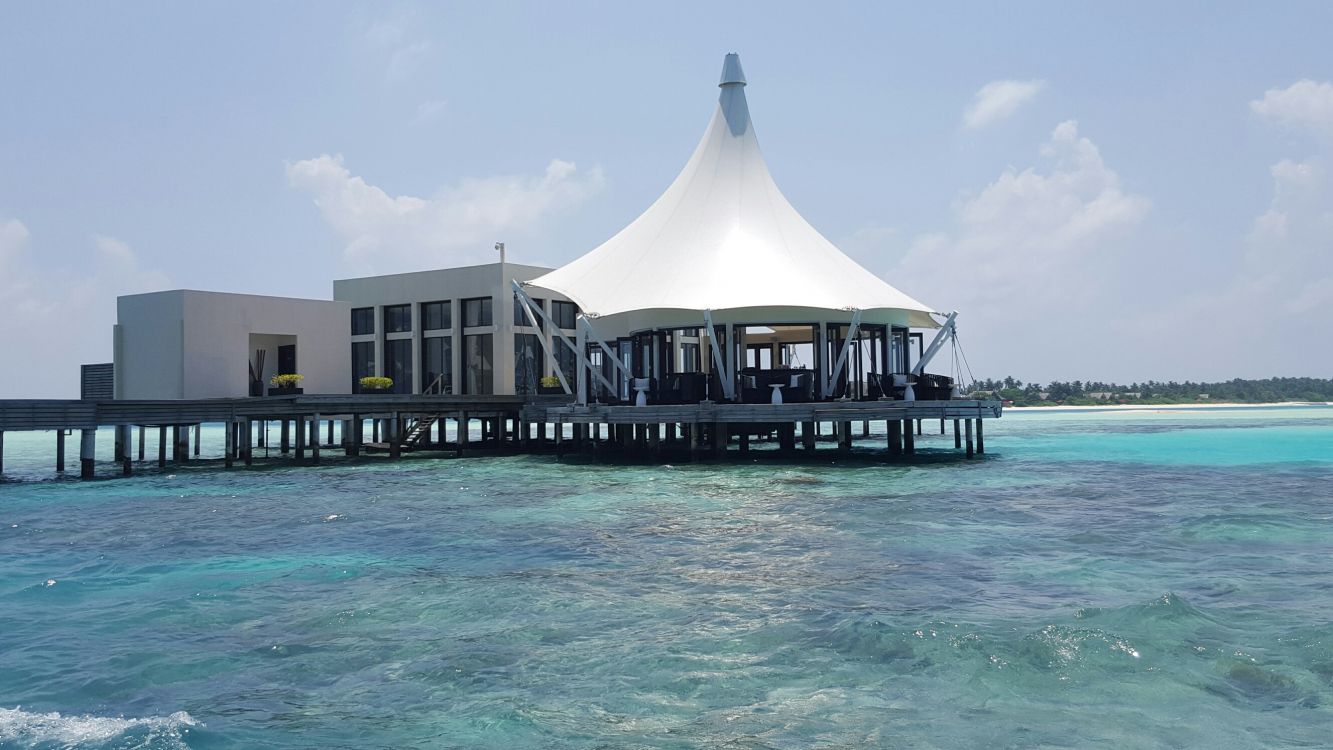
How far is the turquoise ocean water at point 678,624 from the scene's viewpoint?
582cm

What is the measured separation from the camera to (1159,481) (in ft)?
67.0

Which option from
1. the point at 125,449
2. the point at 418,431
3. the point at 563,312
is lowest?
the point at 125,449

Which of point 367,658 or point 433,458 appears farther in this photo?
point 433,458

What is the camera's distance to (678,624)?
795 centimetres

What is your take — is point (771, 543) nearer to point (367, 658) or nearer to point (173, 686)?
point (367, 658)

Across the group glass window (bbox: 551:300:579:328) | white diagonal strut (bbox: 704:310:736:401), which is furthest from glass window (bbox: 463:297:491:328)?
white diagonal strut (bbox: 704:310:736:401)

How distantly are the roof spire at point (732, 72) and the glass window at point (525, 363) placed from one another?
47.2ft

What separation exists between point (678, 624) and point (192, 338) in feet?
94.8

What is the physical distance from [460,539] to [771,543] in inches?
154

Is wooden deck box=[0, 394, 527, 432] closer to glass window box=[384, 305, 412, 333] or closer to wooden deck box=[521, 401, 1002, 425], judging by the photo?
wooden deck box=[521, 401, 1002, 425]

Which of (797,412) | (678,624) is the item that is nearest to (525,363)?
(797,412)

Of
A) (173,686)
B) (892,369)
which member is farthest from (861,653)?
(892,369)

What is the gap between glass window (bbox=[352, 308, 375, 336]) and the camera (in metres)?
44.3

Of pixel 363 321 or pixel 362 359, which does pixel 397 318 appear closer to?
pixel 363 321
